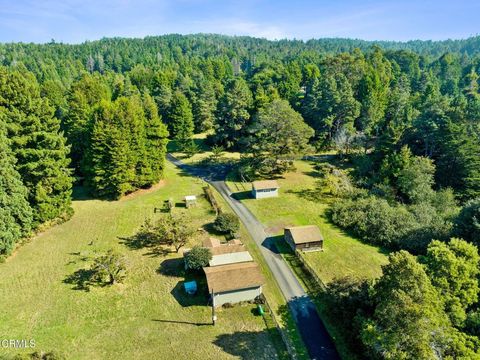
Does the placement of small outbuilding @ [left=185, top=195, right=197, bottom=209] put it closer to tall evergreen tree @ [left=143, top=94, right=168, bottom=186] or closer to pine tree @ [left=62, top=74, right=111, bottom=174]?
tall evergreen tree @ [left=143, top=94, right=168, bottom=186]

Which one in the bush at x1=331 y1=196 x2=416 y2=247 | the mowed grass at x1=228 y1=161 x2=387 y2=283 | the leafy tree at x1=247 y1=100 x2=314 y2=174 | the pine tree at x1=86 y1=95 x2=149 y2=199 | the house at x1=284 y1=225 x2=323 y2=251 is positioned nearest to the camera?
the mowed grass at x1=228 y1=161 x2=387 y2=283

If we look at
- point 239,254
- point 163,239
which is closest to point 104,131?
point 163,239

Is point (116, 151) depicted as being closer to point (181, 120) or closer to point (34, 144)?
point (34, 144)

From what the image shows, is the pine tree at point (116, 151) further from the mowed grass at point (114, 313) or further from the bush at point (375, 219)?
the bush at point (375, 219)

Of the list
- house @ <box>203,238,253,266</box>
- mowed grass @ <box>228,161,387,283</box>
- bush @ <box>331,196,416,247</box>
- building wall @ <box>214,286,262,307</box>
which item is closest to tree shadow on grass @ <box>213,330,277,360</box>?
building wall @ <box>214,286,262,307</box>

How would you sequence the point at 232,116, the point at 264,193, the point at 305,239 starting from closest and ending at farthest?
the point at 305,239 < the point at 264,193 < the point at 232,116

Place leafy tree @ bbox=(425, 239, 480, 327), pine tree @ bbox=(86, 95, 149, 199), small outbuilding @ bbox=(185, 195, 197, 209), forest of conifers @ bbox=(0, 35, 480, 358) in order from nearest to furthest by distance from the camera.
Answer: leafy tree @ bbox=(425, 239, 480, 327) < forest of conifers @ bbox=(0, 35, 480, 358) < pine tree @ bbox=(86, 95, 149, 199) < small outbuilding @ bbox=(185, 195, 197, 209)

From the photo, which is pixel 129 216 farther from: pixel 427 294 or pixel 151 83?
pixel 151 83

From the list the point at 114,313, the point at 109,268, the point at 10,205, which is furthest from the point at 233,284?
the point at 10,205
